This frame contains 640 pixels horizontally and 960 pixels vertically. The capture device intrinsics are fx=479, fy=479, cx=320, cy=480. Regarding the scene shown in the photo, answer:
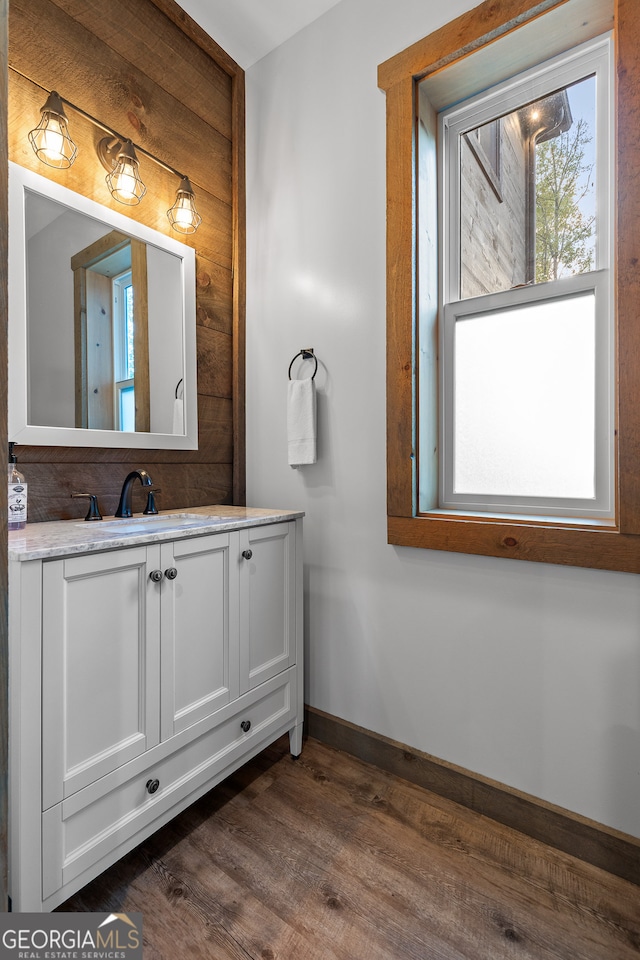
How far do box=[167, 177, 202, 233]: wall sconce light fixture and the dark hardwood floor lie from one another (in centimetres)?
205

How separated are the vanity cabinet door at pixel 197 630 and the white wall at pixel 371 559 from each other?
0.53 meters

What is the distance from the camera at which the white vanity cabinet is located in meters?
0.97

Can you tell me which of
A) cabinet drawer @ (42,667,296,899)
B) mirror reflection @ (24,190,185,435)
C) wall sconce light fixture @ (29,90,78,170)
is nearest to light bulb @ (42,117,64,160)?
wall sconce light fixture @ (29,90,78,170)

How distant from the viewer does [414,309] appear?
5.27 feet

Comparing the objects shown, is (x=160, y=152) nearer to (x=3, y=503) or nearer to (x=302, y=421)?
(x=302, y=421)

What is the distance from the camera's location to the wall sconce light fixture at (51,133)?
1390 mm

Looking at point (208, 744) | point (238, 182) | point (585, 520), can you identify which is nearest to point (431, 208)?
point (238, 182)

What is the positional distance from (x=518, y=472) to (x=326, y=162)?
1.38 m

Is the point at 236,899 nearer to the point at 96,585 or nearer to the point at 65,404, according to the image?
the point at 96,585

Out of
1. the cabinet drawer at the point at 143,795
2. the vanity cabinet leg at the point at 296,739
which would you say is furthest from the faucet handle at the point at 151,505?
the vanity cabinet leg at the point at 296,739

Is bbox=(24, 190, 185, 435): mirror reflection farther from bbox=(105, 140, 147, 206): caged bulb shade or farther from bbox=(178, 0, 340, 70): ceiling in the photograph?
bbox=(178, 0, 340, 70): ceiling

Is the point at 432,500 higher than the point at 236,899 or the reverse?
higher

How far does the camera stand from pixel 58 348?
1.48m

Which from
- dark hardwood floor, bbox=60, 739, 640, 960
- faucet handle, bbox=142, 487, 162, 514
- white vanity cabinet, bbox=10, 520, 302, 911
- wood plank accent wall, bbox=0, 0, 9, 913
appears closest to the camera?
wood plank accent wall, bbox=0, 0, 9, 913
